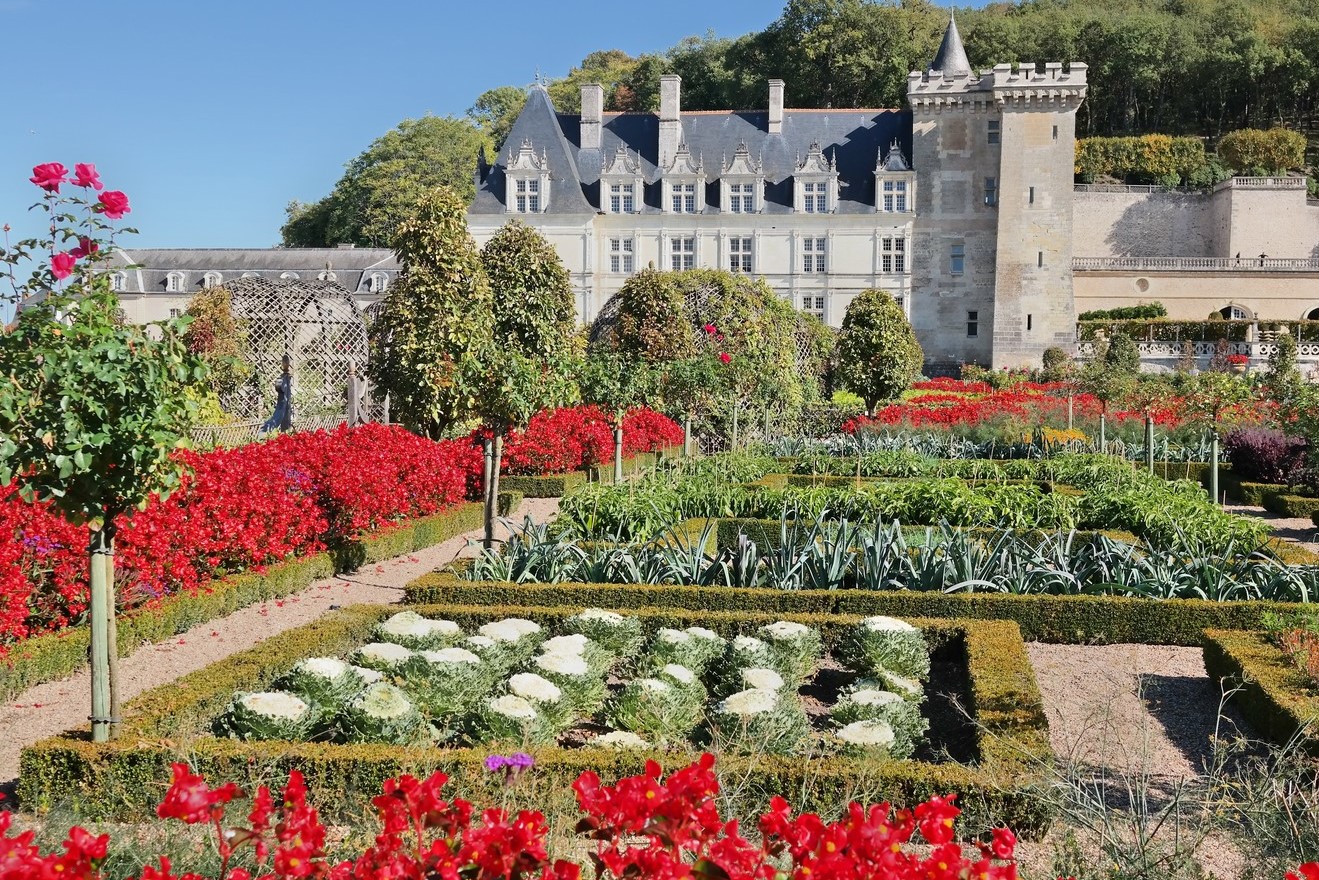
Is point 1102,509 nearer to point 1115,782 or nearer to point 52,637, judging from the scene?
point 1115,782

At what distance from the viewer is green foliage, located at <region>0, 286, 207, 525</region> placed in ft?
13.5

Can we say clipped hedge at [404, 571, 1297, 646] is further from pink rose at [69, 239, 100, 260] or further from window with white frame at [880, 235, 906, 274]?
window with white frame at [880, 235, 906, 274]

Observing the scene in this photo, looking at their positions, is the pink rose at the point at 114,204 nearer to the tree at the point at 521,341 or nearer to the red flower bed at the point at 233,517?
the red flower bed at the point at 233,517

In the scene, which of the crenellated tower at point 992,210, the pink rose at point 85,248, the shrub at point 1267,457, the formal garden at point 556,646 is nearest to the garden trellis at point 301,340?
the formal garden at point 556,646

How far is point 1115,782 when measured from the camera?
13.9 feet

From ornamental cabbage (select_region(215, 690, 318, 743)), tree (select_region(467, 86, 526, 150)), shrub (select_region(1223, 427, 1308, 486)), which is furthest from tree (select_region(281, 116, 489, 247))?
ornamental cabbage (select_region(215, 690, 318, 743))

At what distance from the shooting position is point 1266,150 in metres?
47.9

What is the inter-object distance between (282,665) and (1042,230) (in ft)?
123

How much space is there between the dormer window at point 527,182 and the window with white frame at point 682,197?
4.30 metres

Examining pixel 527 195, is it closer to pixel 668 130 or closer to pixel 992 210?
pixel 668 130

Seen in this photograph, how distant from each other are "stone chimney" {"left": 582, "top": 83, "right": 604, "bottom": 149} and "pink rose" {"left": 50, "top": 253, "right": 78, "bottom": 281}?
37.7 meters

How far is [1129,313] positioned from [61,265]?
41.5m

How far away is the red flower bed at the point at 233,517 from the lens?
19.5 ft

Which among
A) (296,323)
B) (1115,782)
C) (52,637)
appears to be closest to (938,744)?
(1115,782)
